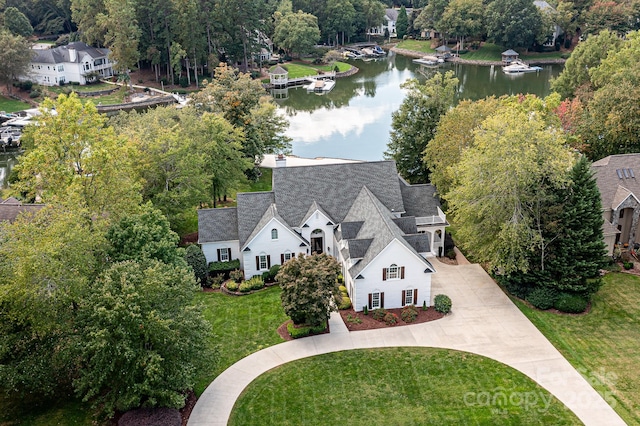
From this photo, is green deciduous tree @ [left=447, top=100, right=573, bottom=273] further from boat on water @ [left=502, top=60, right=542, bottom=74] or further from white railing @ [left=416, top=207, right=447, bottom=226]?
boat on water @ [left=502, top=60, right=542, bottom=74]

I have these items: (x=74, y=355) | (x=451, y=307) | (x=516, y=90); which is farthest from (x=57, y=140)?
(x=516, y=90)

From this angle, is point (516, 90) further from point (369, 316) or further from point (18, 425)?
point (18, 425)

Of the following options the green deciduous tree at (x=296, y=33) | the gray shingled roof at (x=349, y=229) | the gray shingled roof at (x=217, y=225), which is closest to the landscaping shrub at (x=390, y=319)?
the gray shingled roof at (x=349, y=229)

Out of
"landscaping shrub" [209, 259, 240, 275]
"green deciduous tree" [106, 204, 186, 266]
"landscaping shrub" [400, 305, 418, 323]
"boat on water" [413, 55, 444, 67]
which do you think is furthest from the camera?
"boat on water" [413, 55, 444, 67]

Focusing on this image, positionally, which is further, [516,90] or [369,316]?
[516,90]

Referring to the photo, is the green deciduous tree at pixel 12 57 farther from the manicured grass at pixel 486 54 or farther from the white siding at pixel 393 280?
the manicured grass at pixel 486 54

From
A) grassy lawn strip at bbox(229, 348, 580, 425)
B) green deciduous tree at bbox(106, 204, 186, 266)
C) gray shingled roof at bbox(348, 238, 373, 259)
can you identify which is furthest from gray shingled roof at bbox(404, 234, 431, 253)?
green deciduous tree at bbox(106, 204, 186, 266)

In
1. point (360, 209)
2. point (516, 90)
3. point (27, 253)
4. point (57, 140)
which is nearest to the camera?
point (27, 253)
